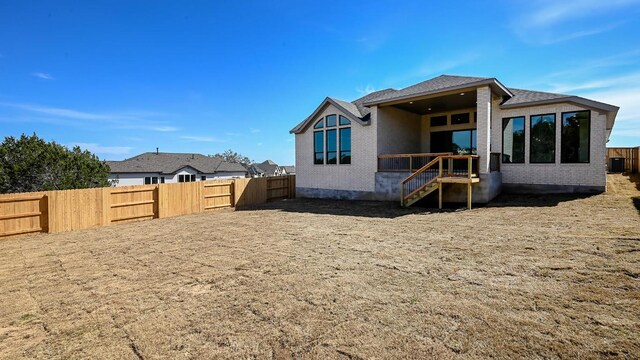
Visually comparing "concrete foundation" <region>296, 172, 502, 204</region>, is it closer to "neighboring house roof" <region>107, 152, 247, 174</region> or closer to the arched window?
the arched window

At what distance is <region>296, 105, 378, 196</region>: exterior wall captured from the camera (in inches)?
594

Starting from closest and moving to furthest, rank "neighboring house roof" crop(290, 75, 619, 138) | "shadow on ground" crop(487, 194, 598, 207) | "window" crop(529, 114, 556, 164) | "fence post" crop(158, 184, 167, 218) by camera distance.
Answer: "shadow on ground" crop(487, 194, 598, 207)
"neighboring house roof" crop(290, 75, 619, 138)
"fence post" crop(158, 184, 167, 218)
"window" crop(529, 114, 556, 164)

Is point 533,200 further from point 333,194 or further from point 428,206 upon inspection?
point 333,194

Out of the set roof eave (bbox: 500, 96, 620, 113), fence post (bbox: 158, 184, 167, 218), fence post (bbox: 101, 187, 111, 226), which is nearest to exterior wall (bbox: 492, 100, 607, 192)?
roof eave (bbox: 500, 96, 620, 113)

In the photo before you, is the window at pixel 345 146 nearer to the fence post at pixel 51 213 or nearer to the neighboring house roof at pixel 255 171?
the fence post at pixel 51 213

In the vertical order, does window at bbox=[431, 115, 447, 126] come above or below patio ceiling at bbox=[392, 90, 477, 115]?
below

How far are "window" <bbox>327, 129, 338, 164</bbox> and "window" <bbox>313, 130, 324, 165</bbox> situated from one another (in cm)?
49

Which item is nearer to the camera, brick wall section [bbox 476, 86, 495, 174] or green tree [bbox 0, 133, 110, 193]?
brick wall section [bbox 476, 86, 495, 174]

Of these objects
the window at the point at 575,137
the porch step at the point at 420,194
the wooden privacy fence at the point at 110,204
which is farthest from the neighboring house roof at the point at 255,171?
the window at the point at 575,137

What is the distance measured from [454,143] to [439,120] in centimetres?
177

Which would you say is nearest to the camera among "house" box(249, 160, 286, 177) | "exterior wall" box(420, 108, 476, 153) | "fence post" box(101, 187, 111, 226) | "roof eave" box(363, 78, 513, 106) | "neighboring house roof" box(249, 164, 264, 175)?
"fence post" box(101, 187, 111, 226)

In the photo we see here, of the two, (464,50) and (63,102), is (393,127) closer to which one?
(464,50)

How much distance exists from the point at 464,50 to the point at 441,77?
13.2ft

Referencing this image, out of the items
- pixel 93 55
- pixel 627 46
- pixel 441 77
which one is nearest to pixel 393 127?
pixel 441 77
